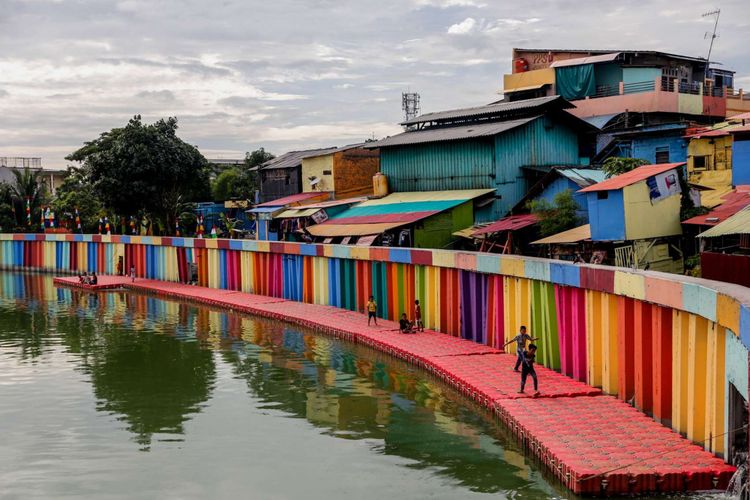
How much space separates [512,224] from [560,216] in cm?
204

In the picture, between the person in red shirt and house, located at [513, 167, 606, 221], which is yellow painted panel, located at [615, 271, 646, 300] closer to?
the person in red shirt

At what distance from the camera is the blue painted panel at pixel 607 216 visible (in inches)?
975

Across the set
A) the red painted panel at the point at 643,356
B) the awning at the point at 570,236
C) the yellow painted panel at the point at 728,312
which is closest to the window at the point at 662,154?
the awning at the point at 570,236

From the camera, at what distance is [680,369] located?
53.9ft

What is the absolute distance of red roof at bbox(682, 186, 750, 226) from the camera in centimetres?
2336

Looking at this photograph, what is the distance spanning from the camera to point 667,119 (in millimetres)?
44062

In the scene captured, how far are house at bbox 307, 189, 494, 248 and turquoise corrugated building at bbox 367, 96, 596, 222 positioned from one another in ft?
3.11

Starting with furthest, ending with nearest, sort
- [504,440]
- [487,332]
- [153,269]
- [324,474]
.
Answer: [153,269], [487,332], [504,440], [324,474]

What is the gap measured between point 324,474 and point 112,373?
1299 centimetres

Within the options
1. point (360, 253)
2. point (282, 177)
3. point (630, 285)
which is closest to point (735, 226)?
point (630, 285)

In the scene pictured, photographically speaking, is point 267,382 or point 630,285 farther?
point 267,382

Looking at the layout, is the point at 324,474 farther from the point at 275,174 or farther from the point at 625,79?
the point at 275,174

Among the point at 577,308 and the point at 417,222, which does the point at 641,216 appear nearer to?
the point at 577,308

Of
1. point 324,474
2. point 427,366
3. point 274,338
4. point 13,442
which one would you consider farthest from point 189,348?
point 324,474
